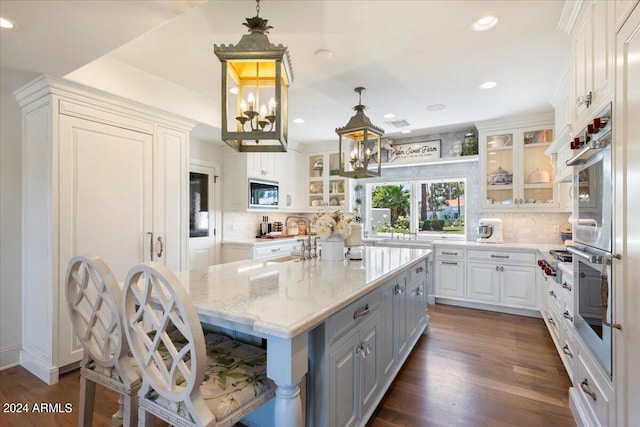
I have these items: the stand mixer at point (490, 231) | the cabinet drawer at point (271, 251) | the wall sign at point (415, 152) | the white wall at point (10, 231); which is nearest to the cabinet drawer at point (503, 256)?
the stand mixer at point (490, 231)

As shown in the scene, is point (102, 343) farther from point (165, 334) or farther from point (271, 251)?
point (271, 251)

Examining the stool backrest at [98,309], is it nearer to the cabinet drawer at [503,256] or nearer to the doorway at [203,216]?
the doorway at [203,216]

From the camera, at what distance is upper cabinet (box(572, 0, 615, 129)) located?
142cm

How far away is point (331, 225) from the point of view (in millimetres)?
2436

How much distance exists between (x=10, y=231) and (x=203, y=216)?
205 centimetres

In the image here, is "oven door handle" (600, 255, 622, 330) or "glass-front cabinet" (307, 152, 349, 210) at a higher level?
"glass-front cabinet" (307, 152, 349, 210)

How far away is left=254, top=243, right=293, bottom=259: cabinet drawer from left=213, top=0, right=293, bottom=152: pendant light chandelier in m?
3.12

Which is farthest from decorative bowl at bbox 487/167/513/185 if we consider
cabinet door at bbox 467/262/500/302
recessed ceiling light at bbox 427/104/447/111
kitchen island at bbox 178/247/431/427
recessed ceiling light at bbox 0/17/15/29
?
recessed ceiling light at bbox 0/17/15/29

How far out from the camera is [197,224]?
4410 millimetres

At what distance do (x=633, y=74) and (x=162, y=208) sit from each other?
3424 millimetres

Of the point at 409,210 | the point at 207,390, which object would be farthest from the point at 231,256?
the point at 207,390

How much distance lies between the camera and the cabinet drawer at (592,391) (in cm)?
145

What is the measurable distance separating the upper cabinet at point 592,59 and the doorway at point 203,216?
415 cm

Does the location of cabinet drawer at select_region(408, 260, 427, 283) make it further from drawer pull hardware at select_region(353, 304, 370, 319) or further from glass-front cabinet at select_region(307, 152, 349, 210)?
glass-front cabinet at select_region(307, 152, 349, 210)
